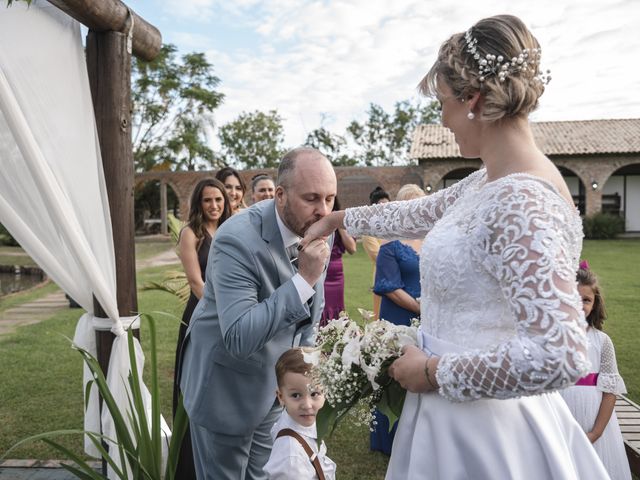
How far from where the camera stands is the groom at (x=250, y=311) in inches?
87.4

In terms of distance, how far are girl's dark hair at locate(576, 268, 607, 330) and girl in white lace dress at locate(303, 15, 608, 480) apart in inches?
83.7

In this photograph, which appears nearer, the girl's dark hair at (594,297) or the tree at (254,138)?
the girl's dark hair at (594,297)

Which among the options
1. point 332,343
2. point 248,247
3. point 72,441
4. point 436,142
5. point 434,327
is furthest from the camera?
point 436,142

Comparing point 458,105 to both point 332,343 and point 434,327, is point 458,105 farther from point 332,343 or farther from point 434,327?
point 332,343

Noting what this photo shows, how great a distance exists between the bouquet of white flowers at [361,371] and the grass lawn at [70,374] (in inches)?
47.3

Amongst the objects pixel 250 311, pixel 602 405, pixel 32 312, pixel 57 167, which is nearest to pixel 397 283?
pixel 602 405

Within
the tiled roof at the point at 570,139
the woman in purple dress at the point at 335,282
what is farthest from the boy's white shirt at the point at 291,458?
the tiled roof at the point at 570,139

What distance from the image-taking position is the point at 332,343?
208 centimetres

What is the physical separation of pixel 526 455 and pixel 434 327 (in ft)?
1.50

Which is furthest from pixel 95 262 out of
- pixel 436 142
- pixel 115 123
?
pixel 436 142

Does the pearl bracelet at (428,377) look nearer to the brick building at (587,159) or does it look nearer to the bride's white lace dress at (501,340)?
the bride's white lace dress at (501,340)

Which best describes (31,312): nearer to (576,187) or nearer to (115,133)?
(115,133)

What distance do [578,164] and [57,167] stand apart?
97.9 ft

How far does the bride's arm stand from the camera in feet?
7.56
